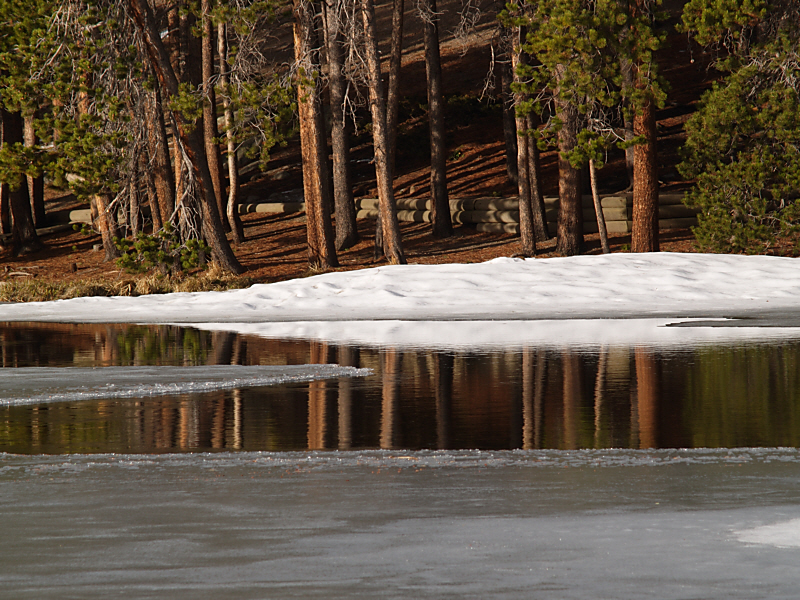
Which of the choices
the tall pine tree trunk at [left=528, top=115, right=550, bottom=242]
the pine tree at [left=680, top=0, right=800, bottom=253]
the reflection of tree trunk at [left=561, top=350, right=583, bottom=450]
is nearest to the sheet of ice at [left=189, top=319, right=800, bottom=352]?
the reflection of tree trunk at [left=561, top=350, right=583, bottom=450]

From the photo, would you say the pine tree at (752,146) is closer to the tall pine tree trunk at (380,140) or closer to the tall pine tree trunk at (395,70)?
the tall pine tree trunk at (380,140)

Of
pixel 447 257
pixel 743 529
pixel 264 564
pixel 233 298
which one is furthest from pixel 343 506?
pixel 447 257

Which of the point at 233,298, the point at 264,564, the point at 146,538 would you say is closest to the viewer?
the point at 264,564

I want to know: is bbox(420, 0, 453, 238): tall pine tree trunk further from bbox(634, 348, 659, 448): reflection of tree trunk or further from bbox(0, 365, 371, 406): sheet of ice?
bbox(0, 365, 371, 406): sheet of ice

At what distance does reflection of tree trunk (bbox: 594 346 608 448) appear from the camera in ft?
22.5

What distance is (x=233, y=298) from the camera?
18.4 m

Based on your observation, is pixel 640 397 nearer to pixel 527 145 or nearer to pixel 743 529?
pixel 743 529

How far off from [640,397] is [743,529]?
3.68 meters

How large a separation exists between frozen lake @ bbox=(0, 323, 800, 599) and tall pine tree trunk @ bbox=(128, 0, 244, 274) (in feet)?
47.7

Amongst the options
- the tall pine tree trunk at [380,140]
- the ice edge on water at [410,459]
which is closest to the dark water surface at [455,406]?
the ice edge on water at [410,459]

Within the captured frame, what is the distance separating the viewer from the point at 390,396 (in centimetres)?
836

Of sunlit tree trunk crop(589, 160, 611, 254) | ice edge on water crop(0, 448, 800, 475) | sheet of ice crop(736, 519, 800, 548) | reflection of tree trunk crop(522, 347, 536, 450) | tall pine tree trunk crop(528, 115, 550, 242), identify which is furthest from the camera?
tall pine tree trunk crop(528, 115, 550, 242)

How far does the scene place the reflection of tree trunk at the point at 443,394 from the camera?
6.78 meters

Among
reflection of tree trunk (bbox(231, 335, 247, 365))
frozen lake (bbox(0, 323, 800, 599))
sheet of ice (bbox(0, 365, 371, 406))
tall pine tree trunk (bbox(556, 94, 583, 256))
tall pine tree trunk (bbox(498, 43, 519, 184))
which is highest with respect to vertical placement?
tall pine tree trunk (bbox(498, 43, 519, 184))
